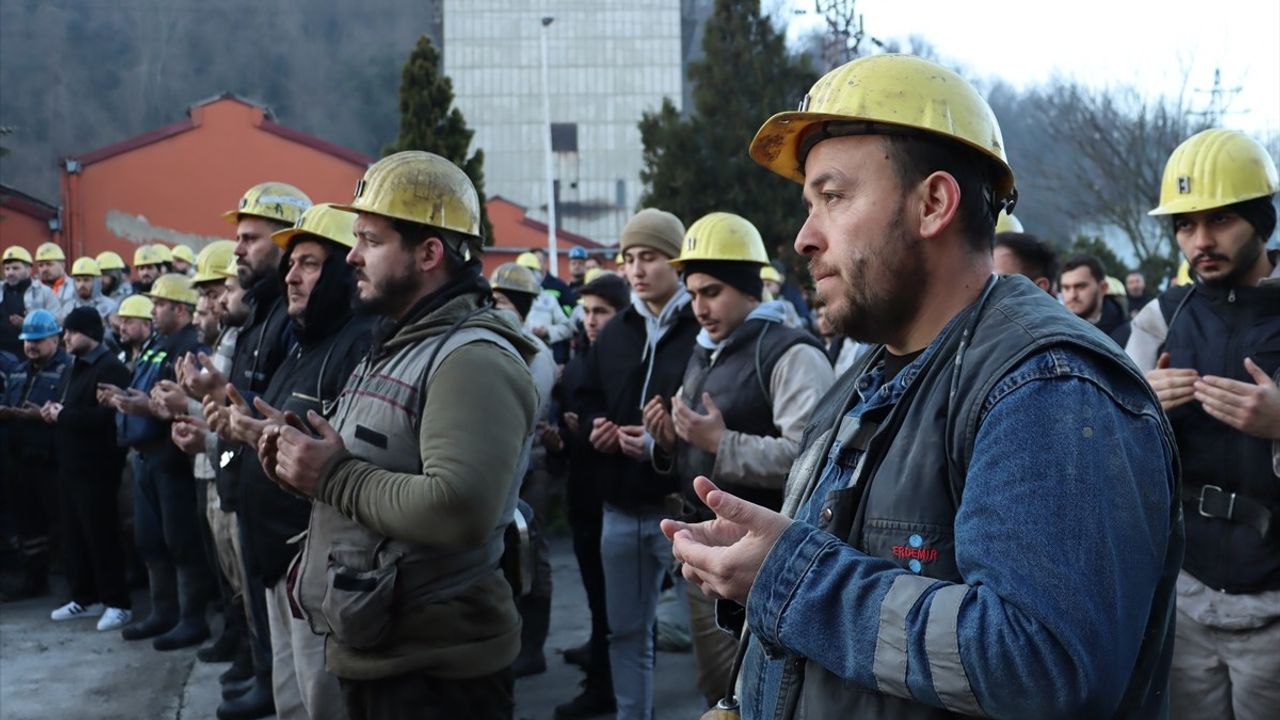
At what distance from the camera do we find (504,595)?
383 cm

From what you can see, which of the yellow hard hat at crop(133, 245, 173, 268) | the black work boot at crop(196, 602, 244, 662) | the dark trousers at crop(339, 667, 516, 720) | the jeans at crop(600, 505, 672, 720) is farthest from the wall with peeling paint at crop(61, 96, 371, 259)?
the dark trousers at crop(339, 667, 516, 720)

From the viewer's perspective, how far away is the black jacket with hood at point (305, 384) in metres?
4.50

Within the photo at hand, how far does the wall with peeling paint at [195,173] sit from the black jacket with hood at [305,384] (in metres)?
28.7

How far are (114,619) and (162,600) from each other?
0.53 m

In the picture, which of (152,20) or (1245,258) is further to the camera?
(152,20)

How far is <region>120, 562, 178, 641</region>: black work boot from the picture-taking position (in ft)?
28.7

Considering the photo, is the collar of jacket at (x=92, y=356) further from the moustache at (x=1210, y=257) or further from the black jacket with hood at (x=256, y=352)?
the moustache at (x=1210, y=257)

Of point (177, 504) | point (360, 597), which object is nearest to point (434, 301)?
point (360, 597)

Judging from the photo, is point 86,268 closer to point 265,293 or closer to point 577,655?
point 577,655

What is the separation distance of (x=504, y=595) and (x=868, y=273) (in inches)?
87.4

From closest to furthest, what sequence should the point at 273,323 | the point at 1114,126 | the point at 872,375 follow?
the point at 872,375 → the point at 273,323 → the point at 1114,126

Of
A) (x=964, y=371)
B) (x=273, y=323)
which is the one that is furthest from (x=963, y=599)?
(x=273, y=323)

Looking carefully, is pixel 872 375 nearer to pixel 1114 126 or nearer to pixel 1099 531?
pixel 1099 531

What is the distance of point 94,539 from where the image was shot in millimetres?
9172
